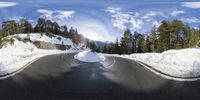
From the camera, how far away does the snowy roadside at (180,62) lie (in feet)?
71.2

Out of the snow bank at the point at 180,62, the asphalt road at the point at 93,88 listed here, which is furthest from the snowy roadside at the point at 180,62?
the asphalt road at the point at 93,88

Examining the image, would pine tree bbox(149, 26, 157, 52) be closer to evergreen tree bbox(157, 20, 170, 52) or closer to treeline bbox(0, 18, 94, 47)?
evergreen tree bbox(157, 20, 170, 52)

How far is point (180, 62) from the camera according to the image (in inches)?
1053

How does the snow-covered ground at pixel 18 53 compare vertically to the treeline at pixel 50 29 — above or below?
below

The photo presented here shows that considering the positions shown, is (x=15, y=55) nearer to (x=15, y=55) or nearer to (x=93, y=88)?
(x=15, y=55)

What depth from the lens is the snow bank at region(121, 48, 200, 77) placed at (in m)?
21.9

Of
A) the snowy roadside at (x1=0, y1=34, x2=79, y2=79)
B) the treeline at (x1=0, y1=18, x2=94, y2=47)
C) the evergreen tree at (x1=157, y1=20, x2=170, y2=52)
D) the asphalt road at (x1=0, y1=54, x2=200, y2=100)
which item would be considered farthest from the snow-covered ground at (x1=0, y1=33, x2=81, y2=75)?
the evergreen tree at (x1=157, y1=20, x2=170, y2=52)

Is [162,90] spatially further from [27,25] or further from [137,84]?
[27,25]

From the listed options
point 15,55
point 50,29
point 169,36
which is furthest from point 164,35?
point 15,55

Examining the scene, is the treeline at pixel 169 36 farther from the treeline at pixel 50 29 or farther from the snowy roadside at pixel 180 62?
the treeline at pixel 50 29

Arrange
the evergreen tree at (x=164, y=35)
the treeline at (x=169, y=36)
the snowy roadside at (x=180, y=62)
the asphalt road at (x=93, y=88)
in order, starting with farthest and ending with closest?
the evergreen tree at (x=164, y=35) → the treeline at (x=169, y=36) → the snowy roadside at (x=180, y=62) → the asphalt road at (x=93, y=88)

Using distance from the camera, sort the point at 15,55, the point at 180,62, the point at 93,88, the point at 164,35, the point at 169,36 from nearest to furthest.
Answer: the point at 93,88 < the point at 180,62 < the point at 169,36 < the point at 164,35 < the point at 15,55

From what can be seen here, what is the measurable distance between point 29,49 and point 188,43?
72.2ft

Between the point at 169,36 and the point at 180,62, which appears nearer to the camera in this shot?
the point at 180,62
